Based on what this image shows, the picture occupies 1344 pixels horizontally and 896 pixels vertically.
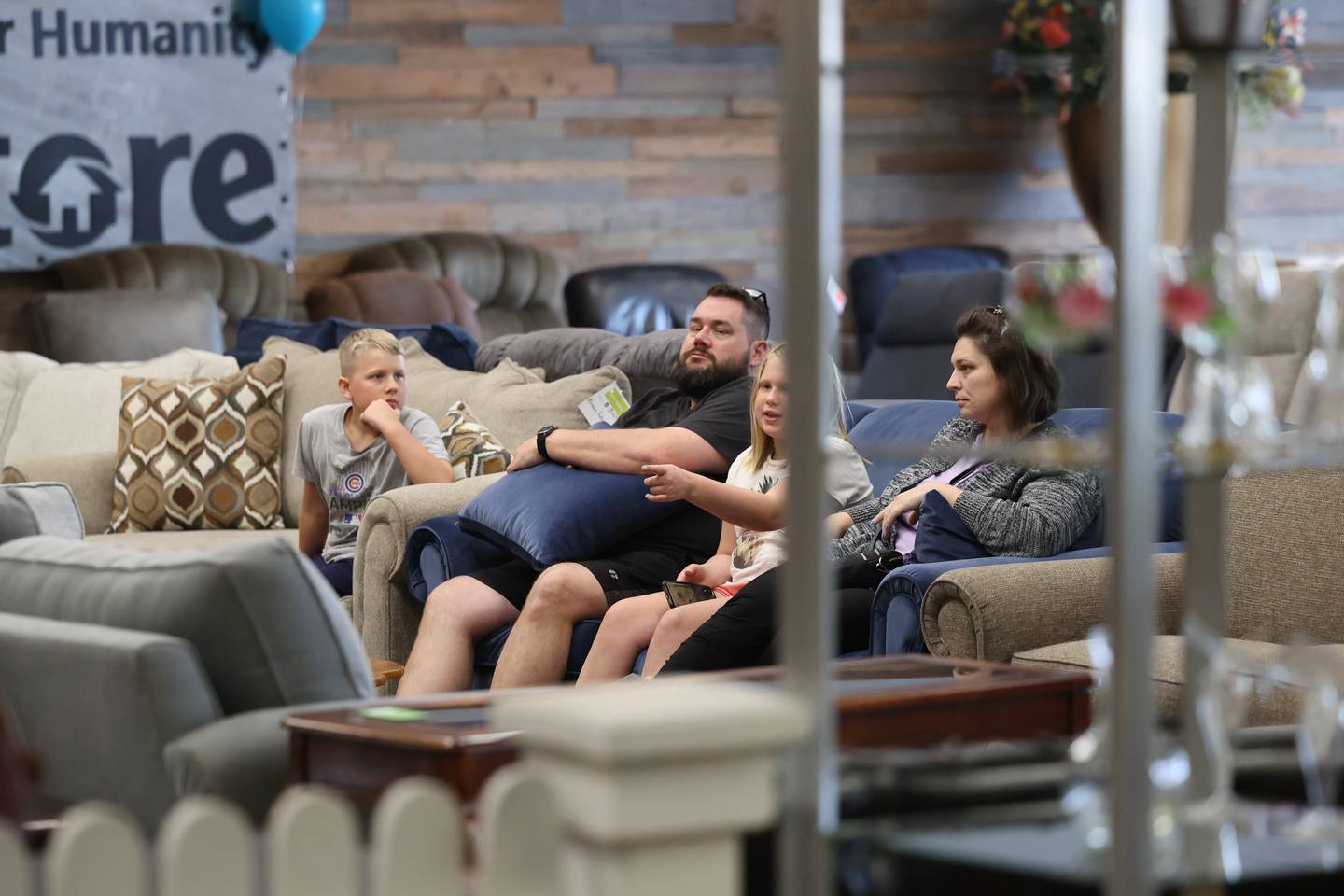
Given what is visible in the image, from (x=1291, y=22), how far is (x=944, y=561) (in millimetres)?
1851

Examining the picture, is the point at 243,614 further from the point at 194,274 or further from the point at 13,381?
the point at 194,274

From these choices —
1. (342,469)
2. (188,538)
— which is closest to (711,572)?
(342,469)

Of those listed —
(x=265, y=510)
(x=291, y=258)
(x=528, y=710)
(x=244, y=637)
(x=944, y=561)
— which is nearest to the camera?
(x=528, y=710)

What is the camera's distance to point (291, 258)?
284 inches

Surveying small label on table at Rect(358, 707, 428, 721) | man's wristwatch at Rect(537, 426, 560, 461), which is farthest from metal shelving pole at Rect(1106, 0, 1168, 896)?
man's wristwatch at Rect(537, 426, 560, 461)

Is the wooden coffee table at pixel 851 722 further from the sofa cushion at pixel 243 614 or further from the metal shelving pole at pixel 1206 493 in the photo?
the metal shelving pole at pixel 1206 493

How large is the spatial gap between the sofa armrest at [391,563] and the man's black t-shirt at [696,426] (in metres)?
0.41

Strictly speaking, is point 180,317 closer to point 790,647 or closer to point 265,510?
point 265,510

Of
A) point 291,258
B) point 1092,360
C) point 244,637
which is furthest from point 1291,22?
point 291,258

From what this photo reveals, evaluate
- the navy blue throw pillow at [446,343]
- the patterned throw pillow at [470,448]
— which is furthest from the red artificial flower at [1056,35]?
the navy blue throw pillow at [446,343]

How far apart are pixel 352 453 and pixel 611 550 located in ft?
2.72

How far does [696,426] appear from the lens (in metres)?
3.51

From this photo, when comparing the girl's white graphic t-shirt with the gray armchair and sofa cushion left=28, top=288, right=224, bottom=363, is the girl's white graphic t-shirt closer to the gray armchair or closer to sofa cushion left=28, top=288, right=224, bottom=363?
the gray armchair

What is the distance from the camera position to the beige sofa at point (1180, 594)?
9.27 ft
